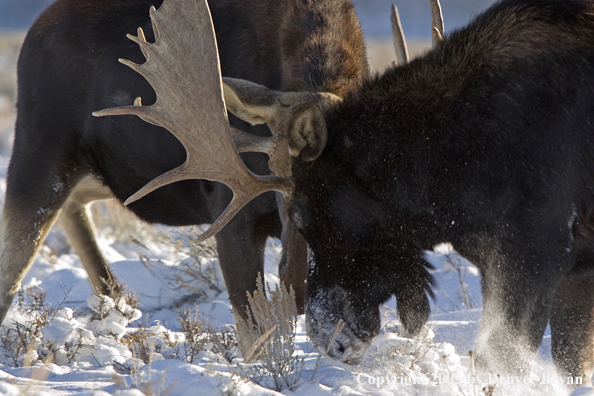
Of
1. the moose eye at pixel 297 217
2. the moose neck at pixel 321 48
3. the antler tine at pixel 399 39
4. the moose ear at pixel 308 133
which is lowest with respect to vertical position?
the moose eye at pixel 297 217

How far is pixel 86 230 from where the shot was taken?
5.63 metres

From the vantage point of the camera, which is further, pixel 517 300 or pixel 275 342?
pixel 275 342

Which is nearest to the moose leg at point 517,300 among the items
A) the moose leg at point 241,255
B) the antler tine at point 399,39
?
the moose leg at point 241,255

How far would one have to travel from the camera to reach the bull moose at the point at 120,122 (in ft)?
14.0

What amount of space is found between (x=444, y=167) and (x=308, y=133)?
2.10ft

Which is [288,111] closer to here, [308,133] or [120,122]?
[308,133]

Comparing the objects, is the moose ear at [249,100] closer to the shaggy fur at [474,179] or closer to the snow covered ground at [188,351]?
the shaggy fur at [474,179]

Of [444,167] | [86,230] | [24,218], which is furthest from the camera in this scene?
[86,230]

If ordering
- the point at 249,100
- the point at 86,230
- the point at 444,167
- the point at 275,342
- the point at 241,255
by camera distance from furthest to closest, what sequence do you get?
the point at 86,230, the point at 241,255, the point at 249,100, the point at 275,342, the point at 444,167

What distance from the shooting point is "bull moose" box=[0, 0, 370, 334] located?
427 cm

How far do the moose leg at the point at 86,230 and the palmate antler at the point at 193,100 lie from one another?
6.45 ft

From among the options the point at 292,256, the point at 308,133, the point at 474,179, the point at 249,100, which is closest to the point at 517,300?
the point at 474,179

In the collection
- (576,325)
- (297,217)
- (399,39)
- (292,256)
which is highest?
(399,39)

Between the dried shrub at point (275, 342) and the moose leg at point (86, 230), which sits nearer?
the dried shrub at point (275, 342)
